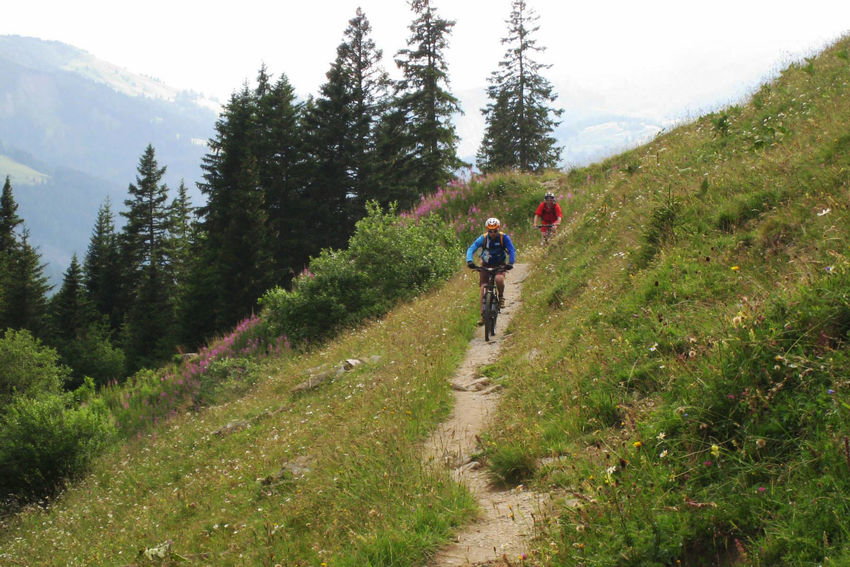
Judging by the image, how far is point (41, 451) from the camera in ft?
52.7

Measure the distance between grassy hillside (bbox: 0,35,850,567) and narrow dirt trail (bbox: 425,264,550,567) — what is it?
0.18 meters

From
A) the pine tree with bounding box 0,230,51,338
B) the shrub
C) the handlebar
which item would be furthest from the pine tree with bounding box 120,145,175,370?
the shrub

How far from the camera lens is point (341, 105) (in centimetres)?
4059

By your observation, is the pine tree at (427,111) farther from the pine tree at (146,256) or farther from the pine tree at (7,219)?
the pine tree at (7,219)

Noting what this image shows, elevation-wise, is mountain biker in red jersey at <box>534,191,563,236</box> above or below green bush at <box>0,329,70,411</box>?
above

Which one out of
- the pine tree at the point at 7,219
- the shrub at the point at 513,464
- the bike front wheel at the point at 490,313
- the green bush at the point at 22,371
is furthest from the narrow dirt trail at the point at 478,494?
the pine tree at the point at 7,219

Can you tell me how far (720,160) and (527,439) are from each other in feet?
26.5

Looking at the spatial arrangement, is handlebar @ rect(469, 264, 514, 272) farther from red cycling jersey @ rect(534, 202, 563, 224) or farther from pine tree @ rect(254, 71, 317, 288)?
pine tree @ rect(254, 71, 317, 288)

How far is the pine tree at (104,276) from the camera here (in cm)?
6856

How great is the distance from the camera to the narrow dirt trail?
185 inches

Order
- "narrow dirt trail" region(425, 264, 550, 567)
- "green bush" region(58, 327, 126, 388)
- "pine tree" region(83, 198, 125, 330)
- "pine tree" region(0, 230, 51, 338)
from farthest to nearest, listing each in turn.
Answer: "pine tree" region(83, 198, 125, 330), "pine tree" region(0, 230, 51, 338), "green bush" region(58, 327, 126, 388), "narrow dirt trail" region(425, 264, 550, 567)

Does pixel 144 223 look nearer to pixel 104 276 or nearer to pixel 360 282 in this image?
pixel 104 276

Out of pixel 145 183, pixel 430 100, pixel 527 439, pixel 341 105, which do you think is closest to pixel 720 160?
pixel 527 439

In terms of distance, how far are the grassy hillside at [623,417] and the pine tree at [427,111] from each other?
76.9ft
